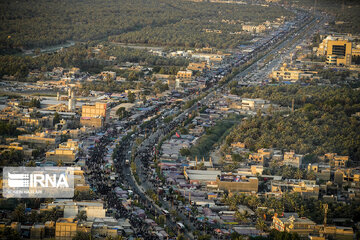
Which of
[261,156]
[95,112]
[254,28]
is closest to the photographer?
[261,156]

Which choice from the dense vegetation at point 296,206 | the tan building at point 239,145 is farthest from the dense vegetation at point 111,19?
the dense vegetation at point 296,206

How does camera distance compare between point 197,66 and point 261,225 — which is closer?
point 261,225

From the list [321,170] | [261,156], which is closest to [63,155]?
[261,156]

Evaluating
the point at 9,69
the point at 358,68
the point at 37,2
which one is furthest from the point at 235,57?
the point at 37,2

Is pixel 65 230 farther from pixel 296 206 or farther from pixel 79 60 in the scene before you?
pixel 79 60

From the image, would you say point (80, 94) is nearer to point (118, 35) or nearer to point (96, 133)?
point (96, 133)

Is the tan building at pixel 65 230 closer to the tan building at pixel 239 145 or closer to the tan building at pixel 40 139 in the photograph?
the tan building at pixel 40 139
